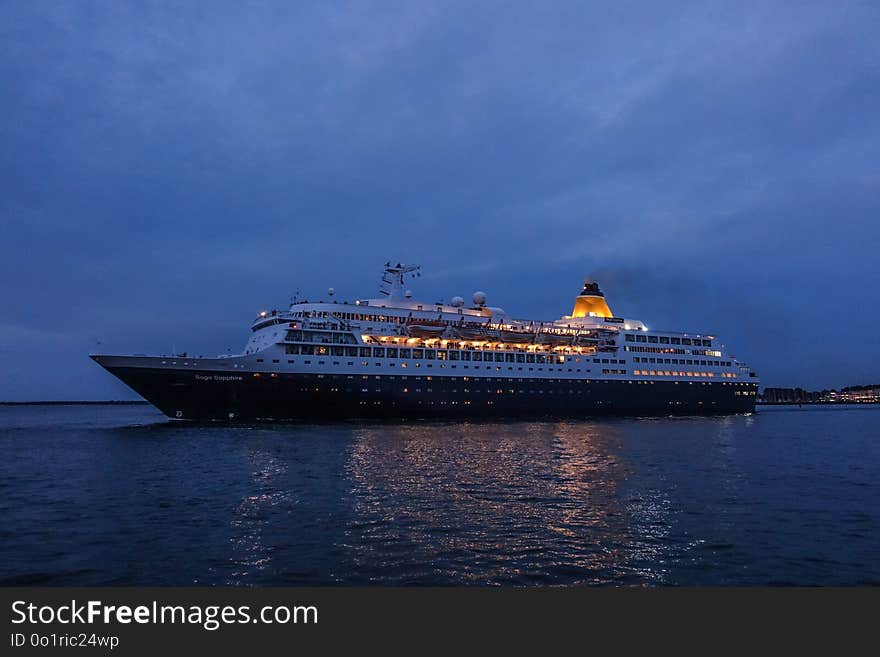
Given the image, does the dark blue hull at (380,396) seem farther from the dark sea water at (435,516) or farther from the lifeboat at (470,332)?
the dark sea water at (435,516)

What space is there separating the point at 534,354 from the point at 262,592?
201ft

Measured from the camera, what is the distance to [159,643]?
309 inches

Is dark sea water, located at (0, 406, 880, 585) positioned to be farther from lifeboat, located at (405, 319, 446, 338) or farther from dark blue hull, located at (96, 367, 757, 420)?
lifeboat, located at (405, 319, 446, 338)

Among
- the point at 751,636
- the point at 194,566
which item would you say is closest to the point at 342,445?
the point at 194,566

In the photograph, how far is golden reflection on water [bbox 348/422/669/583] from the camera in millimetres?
13461

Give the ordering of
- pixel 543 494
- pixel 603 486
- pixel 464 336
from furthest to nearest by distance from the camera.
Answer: pixel 464 336 → pixel 603 486 → pixel 543 494

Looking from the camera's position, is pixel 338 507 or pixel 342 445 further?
pixel 342 445

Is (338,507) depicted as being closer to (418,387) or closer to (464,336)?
(418,387)

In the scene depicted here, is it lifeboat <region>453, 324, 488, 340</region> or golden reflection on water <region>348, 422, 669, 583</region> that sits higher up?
lifeboat <region>453, 324, 488, 340</region>

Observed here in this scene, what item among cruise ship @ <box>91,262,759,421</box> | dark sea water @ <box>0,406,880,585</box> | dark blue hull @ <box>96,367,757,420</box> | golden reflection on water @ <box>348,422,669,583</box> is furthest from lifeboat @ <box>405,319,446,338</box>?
golden reflection on water @ <box>348,422,669,583</box>

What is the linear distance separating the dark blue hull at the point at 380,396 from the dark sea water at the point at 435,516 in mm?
16448

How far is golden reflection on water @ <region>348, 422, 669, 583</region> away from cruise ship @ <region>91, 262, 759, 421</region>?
2174 centimetres

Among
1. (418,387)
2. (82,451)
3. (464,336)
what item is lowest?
(82,451)

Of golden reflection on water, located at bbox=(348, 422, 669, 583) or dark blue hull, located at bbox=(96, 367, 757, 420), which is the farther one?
dark blue hull, located at bbox=(96, 367, 757, 420)
